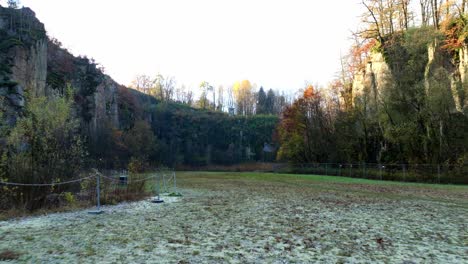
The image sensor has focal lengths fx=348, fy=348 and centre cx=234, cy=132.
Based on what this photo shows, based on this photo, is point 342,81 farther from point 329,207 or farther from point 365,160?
point 329,207

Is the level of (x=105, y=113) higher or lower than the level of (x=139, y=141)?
higher

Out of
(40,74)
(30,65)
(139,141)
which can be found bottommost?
(139,141)

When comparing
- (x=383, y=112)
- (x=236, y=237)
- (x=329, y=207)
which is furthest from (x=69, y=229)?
(x=383, y=112)

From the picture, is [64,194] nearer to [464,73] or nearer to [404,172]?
[404,172]

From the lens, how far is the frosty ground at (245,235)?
6430 mm

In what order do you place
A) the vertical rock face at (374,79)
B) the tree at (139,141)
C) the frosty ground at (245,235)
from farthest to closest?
the tree at (139,141), the vertical rock face at (374,79), the frosty ground at (245,235)

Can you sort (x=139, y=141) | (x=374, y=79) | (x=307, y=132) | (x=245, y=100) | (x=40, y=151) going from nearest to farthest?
1. (x=40, y=151)
2. (x=374, y=79)
3. (x=307, y=132)
4. (x=139, y=141)
5. (x=245, y=100)

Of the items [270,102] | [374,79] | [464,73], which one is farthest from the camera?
[270,102]

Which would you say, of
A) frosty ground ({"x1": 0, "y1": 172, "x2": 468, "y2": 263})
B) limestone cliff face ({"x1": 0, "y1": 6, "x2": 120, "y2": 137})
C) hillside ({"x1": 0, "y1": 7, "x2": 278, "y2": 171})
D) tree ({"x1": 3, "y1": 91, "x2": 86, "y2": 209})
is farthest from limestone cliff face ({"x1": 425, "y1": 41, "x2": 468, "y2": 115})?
limestone cliff face ({"x1": 0, "y1": 6, "x2": 120, "y2": 137})

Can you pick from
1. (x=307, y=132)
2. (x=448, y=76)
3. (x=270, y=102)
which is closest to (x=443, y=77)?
(x=448, y=76)

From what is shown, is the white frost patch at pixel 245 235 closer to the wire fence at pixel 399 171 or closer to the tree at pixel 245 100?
the wire fence at pixel 399 171

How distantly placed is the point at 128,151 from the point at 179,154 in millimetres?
21757

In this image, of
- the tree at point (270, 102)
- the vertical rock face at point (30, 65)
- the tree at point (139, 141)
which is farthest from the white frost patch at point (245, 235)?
the tree at point (270, 102)

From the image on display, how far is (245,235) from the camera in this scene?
325 inches
